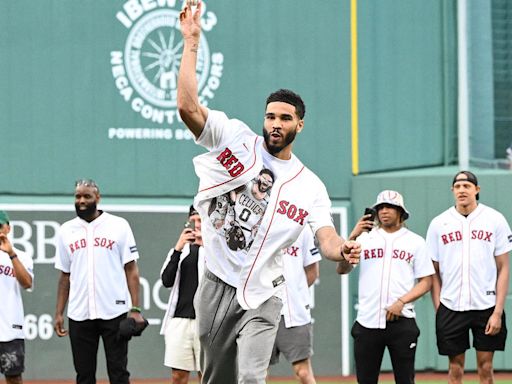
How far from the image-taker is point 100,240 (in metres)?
10.8

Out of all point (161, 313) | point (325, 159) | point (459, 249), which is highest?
point (325, 159)

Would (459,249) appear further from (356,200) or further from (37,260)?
(37,260)

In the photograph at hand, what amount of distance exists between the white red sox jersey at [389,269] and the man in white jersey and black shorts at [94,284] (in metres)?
2.10

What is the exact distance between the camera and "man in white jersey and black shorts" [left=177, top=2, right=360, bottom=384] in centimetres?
657

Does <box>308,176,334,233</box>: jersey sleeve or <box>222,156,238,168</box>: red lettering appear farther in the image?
<box>308,176,334,233</box>: jersey sleeve

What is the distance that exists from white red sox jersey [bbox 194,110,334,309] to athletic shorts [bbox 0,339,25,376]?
4.25m

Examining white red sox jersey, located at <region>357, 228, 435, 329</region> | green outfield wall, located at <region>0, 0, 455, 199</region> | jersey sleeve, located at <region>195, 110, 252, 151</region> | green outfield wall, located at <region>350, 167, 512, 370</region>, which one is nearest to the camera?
jersey sleeve, located at <region>195, 110, 252, 151</region>

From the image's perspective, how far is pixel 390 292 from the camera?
10359 millimetres

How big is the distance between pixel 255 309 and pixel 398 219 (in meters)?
4.03

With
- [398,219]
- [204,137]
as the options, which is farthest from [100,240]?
[204,137]

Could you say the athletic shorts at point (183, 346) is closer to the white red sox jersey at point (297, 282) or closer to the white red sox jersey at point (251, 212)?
the white red sox jersey at point (297, 282)

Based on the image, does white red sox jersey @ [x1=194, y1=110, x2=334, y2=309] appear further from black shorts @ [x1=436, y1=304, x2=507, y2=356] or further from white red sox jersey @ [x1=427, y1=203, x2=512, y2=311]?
black shorts @ [x1=436, y1=304, x2=507, y2=356]

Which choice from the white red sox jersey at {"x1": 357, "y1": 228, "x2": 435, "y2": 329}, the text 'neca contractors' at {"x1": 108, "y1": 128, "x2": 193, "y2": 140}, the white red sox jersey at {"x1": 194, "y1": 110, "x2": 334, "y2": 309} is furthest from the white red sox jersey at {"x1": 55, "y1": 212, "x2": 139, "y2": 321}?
the white red sox jersey at {"x1": 194, "y1": 110, "x2": 334, "y2": 309}

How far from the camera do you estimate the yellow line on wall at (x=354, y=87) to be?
14.5 m
